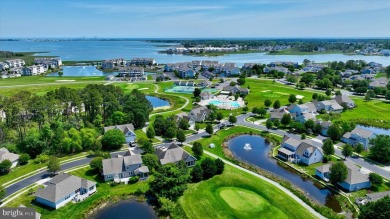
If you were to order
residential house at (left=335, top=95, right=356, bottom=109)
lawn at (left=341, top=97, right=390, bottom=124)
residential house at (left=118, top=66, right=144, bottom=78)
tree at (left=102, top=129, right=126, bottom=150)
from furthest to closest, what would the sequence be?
residential house at (left=118, top=66, right=144, bottom=78) < residential house at (left=335, top=95, right=356, bottom=109) < lawn at (left=341, top=97, right=390, bottom=124) < tree at (left=102, top=129, right=126, bottom=150)

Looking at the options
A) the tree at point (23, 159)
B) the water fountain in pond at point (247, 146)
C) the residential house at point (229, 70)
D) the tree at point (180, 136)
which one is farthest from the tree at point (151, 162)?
the residential house at point (229, 70)

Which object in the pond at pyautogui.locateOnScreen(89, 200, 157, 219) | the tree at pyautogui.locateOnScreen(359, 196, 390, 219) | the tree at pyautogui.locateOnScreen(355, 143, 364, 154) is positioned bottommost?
the pond at pyautogui.locateOnScreen(89, 200, 157, 219)

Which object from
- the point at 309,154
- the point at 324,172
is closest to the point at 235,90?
the point at 309,154

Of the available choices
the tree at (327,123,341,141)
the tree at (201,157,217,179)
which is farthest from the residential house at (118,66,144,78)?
the tree at (201,157,217,179)

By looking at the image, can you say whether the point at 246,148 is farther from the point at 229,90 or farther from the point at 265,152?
the point at 229,90

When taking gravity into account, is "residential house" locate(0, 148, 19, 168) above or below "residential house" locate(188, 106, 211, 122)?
below

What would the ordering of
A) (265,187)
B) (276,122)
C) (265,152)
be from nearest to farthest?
(265,187)
(265,152)
(276,122)

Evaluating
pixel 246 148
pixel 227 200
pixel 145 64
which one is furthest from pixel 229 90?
pixel 145 64

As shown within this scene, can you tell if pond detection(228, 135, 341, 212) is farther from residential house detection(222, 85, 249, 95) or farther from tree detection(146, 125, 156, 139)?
residential house detection(222, 85, 249, 95)
